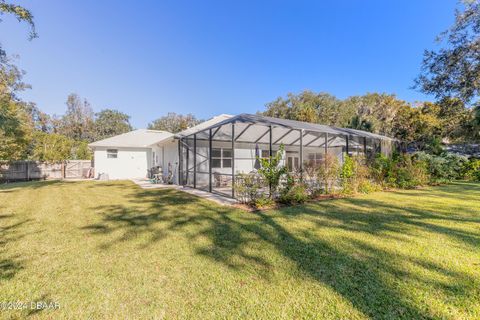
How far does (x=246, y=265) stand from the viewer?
328cm

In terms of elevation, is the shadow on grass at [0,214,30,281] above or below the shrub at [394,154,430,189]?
below

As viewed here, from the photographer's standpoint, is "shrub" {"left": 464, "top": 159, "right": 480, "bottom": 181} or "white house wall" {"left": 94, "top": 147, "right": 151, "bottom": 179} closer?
"shrub" {"left": 464, "top": 159, "right": 480, "bottom": 181}

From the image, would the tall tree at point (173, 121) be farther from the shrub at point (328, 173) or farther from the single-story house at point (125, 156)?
the shrub at point (328, 173)

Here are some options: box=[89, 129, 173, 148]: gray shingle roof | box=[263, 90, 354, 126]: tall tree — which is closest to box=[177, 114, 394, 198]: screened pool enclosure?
box=[89, 129, 173, 148]: gray shingle roof

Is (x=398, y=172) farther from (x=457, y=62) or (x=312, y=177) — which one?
(x=457, y=62)

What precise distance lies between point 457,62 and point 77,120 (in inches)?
→ 1904

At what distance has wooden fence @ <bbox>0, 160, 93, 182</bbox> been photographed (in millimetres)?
17484

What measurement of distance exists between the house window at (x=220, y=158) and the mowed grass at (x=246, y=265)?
24.3ft

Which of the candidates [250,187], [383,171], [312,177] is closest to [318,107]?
A: [383,171]

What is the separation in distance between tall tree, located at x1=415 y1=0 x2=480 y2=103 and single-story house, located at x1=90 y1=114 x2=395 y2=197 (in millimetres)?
4042

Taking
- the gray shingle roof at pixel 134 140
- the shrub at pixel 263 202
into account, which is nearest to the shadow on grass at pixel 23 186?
the gray shingle roof at pixel 134 140

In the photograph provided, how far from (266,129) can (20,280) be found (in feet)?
36.0

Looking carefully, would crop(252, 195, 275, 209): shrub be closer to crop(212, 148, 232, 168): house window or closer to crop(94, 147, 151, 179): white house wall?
crop(212, 148, 232, 168): house window

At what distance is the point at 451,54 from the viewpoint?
11805 mm
